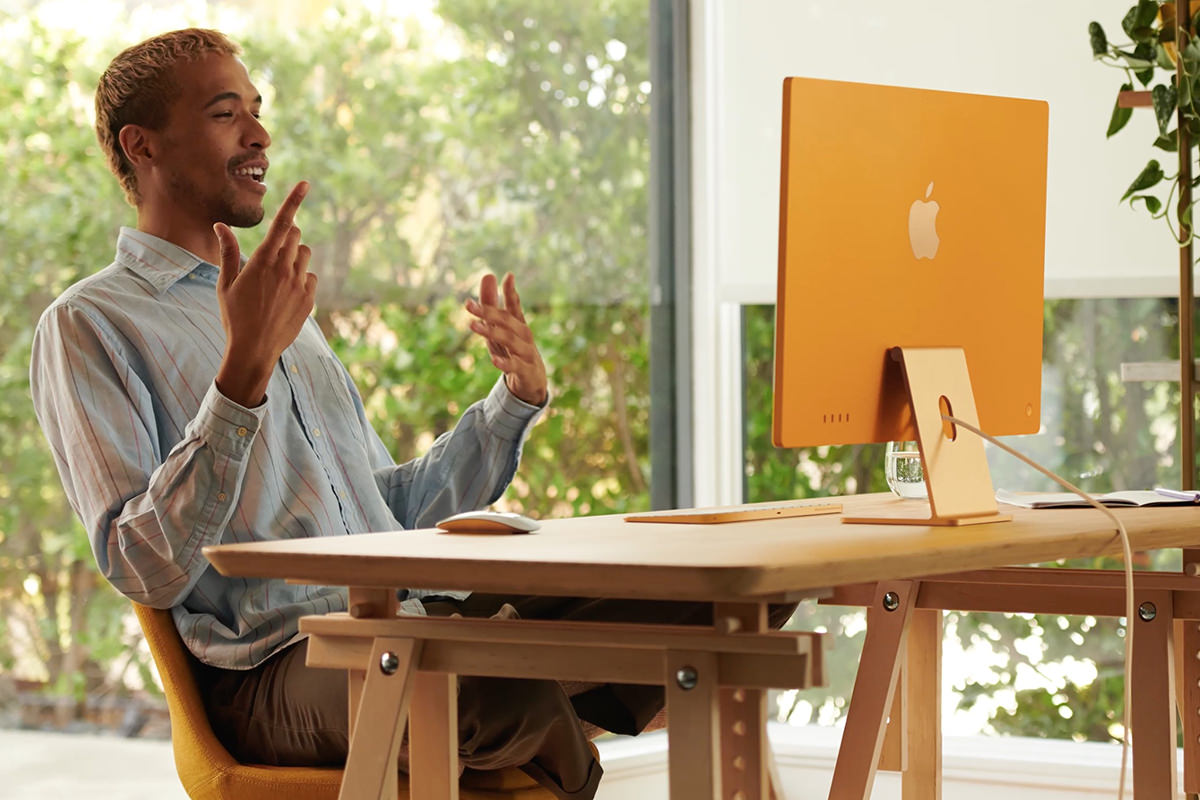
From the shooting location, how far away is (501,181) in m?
3.55

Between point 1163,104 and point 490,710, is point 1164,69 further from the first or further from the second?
point 490,710

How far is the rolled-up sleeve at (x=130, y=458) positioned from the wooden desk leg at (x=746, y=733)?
656mm

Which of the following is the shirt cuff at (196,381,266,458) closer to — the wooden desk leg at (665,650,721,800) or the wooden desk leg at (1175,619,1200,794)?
the wooden desk leg at (665,650,721,800)

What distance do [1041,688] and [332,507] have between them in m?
1.95

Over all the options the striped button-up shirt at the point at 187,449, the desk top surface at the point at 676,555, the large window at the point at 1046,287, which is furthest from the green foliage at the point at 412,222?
the desk top surface at the point at 676,555

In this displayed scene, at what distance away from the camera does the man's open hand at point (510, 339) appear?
2129 millimetres

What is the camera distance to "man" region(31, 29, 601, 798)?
1748 mm

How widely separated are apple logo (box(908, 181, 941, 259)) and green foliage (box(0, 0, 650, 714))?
1.80 metres

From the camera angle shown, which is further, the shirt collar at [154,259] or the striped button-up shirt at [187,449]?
the shirt collar at [154,259]

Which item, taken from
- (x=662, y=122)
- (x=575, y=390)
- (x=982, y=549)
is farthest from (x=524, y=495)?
(x=982, y=549)

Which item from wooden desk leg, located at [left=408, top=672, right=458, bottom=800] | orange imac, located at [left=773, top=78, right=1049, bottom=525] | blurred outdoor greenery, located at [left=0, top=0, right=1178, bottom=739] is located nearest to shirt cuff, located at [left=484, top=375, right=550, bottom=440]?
orange imac, located at [left=773, top=78, right=1049, bottom=525]

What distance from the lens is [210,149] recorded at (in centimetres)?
217

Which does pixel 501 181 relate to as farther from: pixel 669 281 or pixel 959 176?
pixel 959 176

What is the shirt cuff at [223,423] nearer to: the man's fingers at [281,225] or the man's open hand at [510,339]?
the man's fingers at [281,225]
